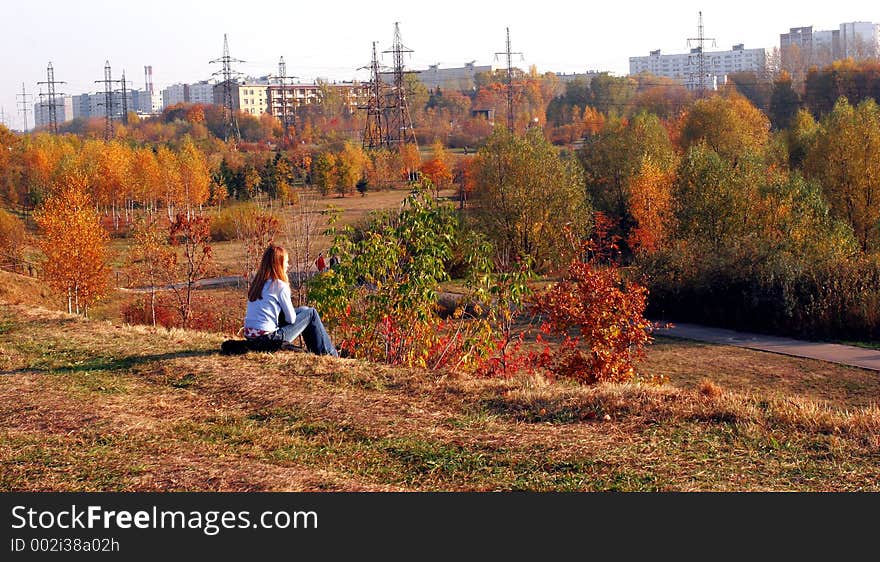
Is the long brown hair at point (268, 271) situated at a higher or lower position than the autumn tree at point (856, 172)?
lower

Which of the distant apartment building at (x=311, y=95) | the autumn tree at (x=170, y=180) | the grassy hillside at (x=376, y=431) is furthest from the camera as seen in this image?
the distant apartment building at (x=311, y=95)

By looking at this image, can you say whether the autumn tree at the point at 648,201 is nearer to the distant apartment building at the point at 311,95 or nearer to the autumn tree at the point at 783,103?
the autumn tree at the point at 783,103

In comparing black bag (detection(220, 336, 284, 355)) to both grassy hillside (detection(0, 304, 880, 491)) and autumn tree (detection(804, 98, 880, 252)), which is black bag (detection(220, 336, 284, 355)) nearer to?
grassy hillside (detection(0, 304, 880, 491))

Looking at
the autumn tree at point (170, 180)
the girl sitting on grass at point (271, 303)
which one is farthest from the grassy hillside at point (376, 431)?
the autumn tree at point (170, 180)

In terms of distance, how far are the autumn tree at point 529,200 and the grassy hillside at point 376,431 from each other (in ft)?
100

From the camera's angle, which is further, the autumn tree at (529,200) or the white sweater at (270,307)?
the autumn tree at (529,200)

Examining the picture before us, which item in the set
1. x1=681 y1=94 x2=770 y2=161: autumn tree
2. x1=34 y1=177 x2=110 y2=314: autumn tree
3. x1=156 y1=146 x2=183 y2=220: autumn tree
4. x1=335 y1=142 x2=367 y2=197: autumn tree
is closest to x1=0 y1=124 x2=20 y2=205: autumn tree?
x1=156 y1=146 x2=183 y2=220: autumn tree

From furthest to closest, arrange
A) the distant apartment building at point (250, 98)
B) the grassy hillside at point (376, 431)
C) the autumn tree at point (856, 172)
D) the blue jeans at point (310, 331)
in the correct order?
the distant apartment building at point (250, 98) → the autumn tree at point (856, 172) → the blue jeans at point (310, 331) → the grassy hillside at point (376, 431)

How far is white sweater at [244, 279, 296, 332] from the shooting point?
8.94 metres

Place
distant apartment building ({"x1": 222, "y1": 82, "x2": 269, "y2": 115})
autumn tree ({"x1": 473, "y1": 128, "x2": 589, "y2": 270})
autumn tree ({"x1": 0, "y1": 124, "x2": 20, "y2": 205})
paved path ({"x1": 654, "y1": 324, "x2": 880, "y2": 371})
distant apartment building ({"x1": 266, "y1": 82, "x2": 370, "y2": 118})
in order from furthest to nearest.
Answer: distant apartment building ({"x1": 222, "y1": 82, "x2": 269, "y2": 115})
distant apartment building ({"x1": 266, "y1": 82, "x2": 370, "y2": 118})
autumn tree ({"x1": 0, "y1": 124, "x2": 20, "y2": 205})
autumn tree ({"x1": 473, "y1": 128, "x2": 589, "y2": 270})
paved path ({"x1": 654, "y1": 324, "x2": 880, "y2": 371})

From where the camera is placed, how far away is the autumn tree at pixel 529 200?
39219 mm

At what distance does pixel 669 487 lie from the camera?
208 inches

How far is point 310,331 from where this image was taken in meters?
9.44

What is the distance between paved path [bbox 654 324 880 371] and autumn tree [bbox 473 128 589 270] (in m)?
10.1
